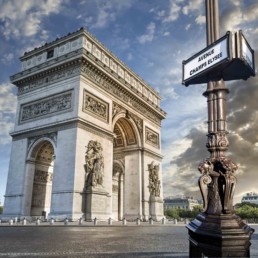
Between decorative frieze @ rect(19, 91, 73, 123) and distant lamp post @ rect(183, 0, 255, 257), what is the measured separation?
20.5 meters

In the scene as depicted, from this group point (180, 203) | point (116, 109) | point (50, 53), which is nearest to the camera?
point (50, 53)

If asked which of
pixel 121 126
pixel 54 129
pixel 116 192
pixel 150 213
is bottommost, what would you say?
pixel 150 213

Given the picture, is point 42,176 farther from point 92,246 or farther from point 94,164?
point 92,246

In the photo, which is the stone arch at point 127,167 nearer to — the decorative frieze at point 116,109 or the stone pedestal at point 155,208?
the decorative frieze at point 116,109

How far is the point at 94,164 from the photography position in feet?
77.6

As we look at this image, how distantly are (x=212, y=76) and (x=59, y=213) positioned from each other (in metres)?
19.5

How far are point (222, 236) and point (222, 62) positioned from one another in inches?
75.6

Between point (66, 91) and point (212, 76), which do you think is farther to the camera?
point (66, 91)

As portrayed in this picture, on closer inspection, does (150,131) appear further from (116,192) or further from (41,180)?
(41,180)

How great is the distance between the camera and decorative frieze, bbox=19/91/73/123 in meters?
24.2

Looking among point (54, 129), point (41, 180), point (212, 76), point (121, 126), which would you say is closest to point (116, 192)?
point (121, 126)

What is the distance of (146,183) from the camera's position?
Result: 31172 mm

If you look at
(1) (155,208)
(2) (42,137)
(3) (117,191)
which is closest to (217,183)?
(2) (42,137)

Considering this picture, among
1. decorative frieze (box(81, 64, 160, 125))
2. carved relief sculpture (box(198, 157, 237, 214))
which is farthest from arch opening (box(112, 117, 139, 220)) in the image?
carved relief sculpture (box(198, 157, 237, 214))
